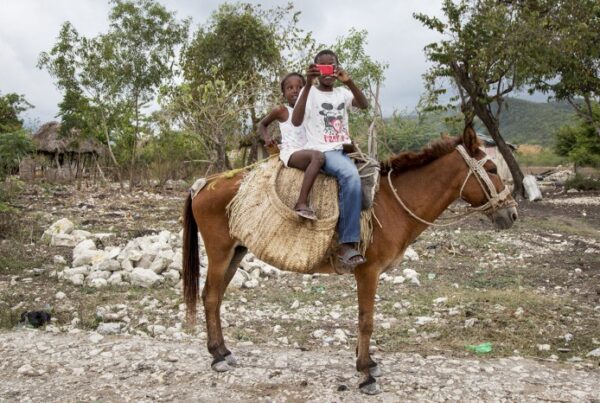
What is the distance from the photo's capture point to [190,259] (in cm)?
483

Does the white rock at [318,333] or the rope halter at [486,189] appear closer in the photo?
the rope halter at [486,189]

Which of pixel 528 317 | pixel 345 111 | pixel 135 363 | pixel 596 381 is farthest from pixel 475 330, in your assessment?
pixel 135 363

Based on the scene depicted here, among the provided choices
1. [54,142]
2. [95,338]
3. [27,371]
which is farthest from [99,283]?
[54,142]

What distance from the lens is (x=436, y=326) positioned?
5438 millimetres

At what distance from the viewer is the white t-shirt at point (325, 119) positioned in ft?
13.3

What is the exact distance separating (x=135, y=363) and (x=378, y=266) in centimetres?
221

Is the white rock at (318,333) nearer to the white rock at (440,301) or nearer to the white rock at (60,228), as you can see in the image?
the white rock at (440,301)

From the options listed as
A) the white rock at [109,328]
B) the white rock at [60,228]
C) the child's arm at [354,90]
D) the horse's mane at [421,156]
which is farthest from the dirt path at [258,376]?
the white rock at [60,228]

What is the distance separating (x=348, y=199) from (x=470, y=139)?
1.05m

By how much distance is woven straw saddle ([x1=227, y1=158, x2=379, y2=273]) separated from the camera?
158 inches

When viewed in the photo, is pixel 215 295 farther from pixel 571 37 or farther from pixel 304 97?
pixel 571 37

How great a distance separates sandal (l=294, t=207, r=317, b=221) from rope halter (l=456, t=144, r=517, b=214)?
1171mm

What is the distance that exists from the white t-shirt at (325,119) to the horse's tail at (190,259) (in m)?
1.37

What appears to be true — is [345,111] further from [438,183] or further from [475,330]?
[475,330]
